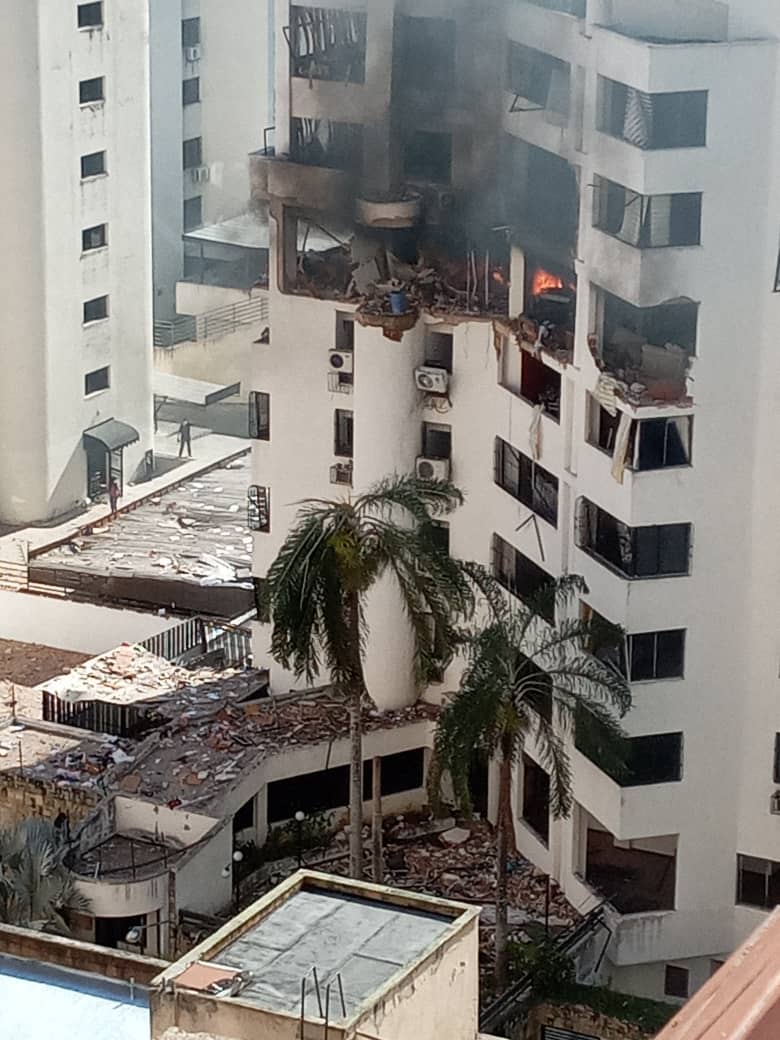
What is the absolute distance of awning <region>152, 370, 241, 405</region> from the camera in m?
51.1

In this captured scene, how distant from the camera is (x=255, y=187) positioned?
34.1 metres

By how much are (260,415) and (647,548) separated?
25.4ft

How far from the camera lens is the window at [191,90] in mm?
53531

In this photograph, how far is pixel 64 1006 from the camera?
17.0 meters

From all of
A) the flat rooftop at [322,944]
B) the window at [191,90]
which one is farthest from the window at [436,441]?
the window at [191,90]

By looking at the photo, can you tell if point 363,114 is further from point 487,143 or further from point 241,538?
point 241,538

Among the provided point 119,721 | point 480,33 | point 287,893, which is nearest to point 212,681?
point 119,721

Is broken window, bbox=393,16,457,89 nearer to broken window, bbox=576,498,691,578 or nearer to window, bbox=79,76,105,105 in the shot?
broken window, bbox=576,498,691,578

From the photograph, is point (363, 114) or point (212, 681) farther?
point (212, 681)

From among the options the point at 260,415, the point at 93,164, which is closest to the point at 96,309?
the point at 93,164

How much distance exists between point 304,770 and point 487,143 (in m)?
8.64

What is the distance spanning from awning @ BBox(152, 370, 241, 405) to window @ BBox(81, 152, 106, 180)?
591 cm

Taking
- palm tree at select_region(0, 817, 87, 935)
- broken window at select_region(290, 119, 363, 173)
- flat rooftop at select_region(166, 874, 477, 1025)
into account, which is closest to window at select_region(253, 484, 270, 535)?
broken window at select_region(290, 119, 363, 173)

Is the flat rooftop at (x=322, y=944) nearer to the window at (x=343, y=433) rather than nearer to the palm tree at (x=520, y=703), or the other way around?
the palm tree at (x=520, y=703)
